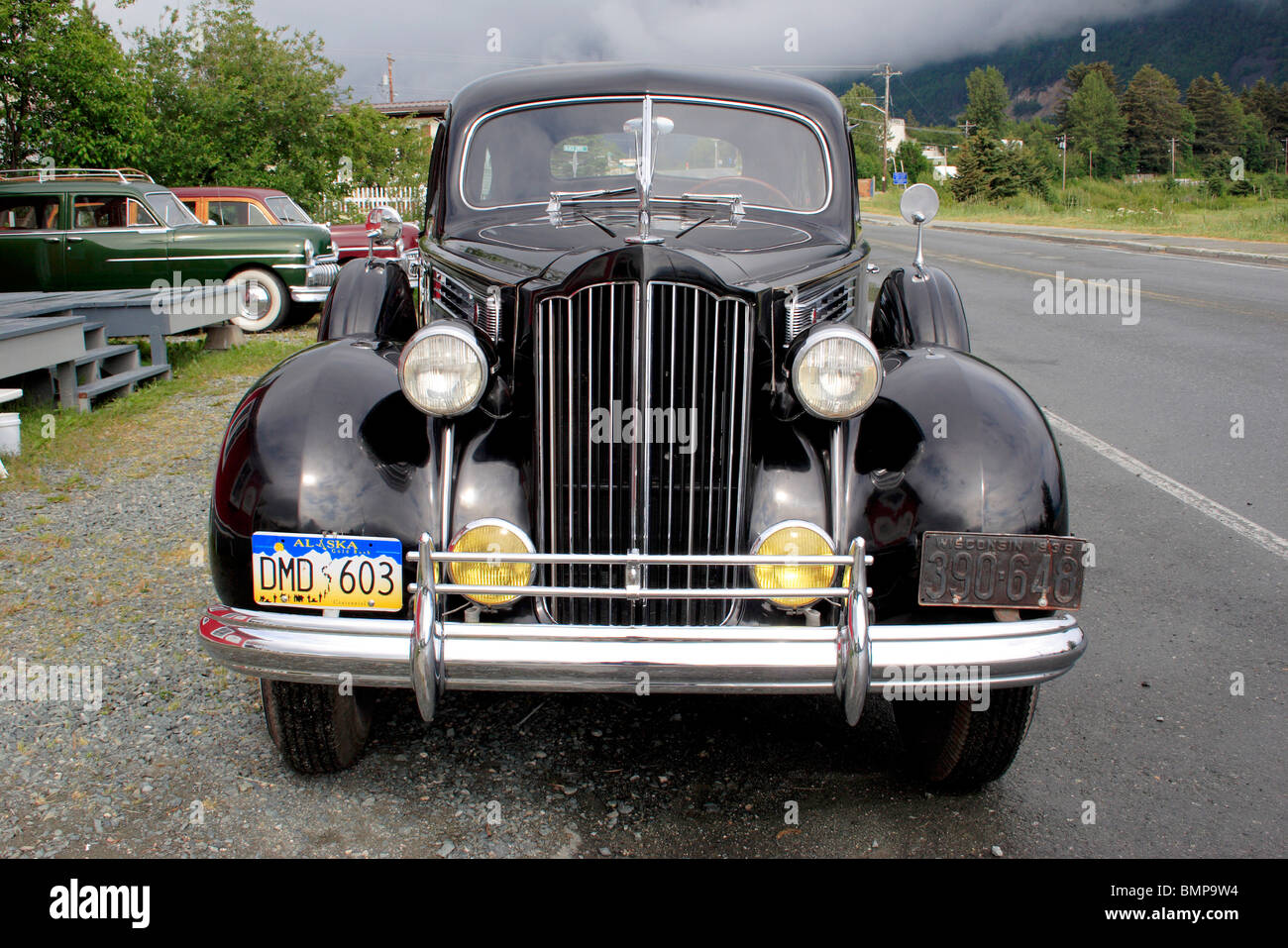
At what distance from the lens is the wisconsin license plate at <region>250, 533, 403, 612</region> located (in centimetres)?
236

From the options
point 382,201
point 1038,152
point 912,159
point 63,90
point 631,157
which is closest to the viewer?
point 631,157

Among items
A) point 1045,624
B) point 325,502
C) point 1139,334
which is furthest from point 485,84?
point 1139,334

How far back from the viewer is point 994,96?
297ft

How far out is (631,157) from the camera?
3.67m

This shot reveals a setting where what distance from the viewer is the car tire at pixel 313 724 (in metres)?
2.53

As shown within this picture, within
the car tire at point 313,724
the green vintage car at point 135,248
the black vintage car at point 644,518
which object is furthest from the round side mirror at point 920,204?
the green vintage car at point 135,248

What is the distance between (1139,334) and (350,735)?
361 inches

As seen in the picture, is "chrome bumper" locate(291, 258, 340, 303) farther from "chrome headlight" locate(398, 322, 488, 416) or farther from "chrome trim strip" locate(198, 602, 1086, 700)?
"chrome trim strip" locate(198, 602, 1086, 700)

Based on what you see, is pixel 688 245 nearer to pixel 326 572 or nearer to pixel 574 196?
pixel 574 196

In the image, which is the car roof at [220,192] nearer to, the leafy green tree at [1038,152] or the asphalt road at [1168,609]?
the asphalt road at [1168,609]

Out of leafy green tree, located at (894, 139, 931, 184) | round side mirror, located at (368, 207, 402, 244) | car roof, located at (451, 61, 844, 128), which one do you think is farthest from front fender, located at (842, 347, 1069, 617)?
leafy green tree, located at (894, 139, 931, 184)

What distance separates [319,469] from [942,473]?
1547mm

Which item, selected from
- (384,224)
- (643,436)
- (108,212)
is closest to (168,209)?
(108,212)
